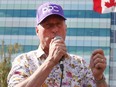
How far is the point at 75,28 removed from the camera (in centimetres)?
4609

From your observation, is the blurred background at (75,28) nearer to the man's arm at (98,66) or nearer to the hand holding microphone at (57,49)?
the man's arm at (98,66)

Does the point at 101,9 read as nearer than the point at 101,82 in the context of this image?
No

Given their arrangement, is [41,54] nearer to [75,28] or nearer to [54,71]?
[54,71]

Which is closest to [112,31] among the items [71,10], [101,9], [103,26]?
[103,26]

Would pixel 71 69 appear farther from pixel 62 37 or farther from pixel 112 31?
pixel 112 31

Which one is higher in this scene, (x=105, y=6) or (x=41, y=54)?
(x=105, y=6)

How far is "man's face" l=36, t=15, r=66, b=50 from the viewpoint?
8.07ft

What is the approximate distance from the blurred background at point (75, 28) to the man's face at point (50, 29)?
42317 millimetres

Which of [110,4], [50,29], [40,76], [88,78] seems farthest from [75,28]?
[40,76]

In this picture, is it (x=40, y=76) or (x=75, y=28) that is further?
(x=75, y=28)

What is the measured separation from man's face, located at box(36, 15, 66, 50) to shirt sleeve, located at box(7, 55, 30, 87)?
0.55 ft

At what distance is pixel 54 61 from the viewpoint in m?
2.32

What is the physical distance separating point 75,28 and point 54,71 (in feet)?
143

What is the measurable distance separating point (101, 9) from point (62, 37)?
29.2 feet
